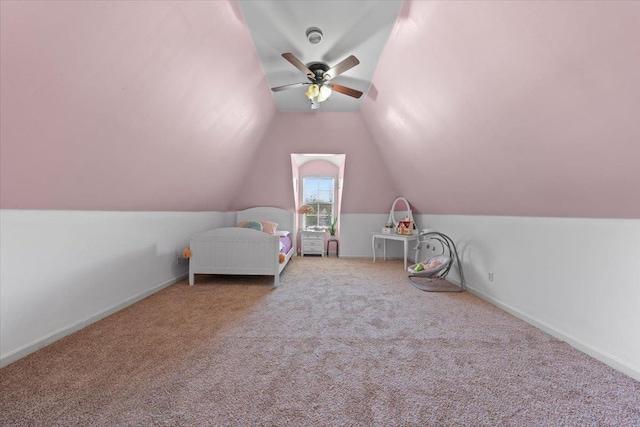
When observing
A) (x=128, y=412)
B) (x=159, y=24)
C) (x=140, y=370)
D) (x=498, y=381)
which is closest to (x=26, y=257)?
(x=140, y=370)

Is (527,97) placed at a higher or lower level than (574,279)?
higher

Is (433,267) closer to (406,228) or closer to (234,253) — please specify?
(406,228)

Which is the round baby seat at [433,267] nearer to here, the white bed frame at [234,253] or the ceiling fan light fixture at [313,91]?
the white bed frame at [234,253]

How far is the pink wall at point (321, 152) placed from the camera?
441 centimetres

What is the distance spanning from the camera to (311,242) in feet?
18.8

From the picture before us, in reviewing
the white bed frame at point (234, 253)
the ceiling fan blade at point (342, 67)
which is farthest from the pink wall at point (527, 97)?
the white bed frame at point (234, 253)

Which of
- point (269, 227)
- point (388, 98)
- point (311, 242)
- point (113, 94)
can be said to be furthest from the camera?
point (311, 242)

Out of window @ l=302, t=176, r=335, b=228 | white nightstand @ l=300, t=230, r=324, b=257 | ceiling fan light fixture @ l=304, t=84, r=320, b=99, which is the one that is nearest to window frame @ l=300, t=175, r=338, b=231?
window @ l=302, t=176, r=335, b=228

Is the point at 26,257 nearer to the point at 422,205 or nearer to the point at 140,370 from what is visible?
the point at 140,370

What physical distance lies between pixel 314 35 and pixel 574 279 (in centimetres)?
303

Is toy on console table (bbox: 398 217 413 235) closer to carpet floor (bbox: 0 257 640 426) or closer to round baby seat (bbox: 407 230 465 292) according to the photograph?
round baby seat (bbox: 407 230 465 292)

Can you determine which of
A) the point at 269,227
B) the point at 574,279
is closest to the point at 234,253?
A: the point at 269,227

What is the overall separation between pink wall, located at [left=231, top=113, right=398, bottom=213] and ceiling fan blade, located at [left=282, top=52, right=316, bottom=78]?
1.68m

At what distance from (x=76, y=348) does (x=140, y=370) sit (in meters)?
0.68
